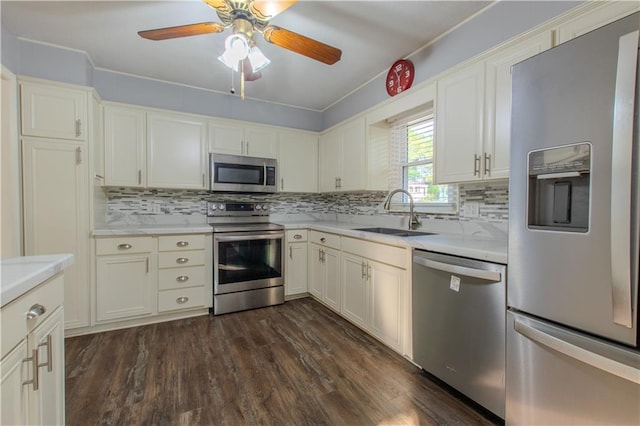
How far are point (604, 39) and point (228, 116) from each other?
331 cm

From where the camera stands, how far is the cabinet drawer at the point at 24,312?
2.48ft

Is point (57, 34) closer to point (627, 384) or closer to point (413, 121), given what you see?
point (413, 121)

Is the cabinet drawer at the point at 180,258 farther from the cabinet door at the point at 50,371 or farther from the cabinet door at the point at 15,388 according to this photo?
the cabinet door at the point at 15,388

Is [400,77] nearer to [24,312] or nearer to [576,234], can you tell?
[576,234]

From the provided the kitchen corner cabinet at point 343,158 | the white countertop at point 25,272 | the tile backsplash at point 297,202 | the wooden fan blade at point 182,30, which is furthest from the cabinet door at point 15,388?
the kitchen corner cabinet at point 343,158

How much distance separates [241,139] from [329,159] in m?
1.10

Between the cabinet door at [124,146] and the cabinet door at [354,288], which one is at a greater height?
the cabinet door at [124,146]

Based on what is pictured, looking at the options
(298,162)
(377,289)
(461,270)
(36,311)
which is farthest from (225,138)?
(461,270)

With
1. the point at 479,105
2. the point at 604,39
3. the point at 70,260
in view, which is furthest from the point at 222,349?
the point at 604,39

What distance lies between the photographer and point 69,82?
2414mm

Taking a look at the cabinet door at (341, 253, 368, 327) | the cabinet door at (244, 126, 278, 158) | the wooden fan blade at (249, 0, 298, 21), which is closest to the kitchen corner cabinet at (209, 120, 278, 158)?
the cabinet door at (244, 126, 278, 158)

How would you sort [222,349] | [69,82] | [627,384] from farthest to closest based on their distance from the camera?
[69,82] < [222,349] < [627,384]

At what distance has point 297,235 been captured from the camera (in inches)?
130

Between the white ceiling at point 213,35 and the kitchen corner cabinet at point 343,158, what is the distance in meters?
0.55
